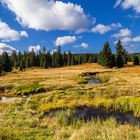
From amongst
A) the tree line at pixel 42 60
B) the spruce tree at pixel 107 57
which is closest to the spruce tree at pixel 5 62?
the tree line at pixel 42 60

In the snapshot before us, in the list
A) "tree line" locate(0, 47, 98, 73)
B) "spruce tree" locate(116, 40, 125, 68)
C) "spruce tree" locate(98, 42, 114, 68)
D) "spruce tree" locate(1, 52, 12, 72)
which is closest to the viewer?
"spruce tree" locate(98, 42, 114, 68)

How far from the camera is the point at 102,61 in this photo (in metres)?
114

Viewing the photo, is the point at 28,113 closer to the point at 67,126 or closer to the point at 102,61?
the point at 67,126

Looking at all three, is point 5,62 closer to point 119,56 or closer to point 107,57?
point 107,57

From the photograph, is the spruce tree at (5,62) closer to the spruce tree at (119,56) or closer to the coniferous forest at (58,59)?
the coniferous forest at (58,59)

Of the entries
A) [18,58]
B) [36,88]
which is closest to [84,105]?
[36,88]

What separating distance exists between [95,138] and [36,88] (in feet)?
103

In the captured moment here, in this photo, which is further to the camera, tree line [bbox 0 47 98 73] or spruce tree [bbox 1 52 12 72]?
tree line [bbox 0 47 98 73]

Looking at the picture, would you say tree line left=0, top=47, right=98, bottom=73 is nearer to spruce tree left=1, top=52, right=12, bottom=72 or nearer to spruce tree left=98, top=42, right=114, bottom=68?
spruce tree left=1, top=52, right=12, bottom=72

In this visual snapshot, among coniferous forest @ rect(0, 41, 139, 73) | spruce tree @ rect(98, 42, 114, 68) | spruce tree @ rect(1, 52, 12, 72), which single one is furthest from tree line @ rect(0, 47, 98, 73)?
spruce tree @ rect(98, 42, 114, 68)

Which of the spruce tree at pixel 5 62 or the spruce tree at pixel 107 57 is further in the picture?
the spruce tree at pixel 5 62

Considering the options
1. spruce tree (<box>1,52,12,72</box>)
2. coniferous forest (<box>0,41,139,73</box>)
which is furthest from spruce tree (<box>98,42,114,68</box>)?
spruce tree (<box>1,52,12,72</box>)

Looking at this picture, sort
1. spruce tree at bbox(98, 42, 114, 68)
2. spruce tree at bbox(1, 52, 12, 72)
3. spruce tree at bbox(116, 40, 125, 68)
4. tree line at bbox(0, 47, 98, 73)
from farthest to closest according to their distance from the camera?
tree line at bbox(0, 47, 98, 73)
spruce tree at bbox(1, 52, 12, 72)
spruce tree at bbox(116, 40, 125, 68)
spruce tree at bbox(98, 42, 114, 68)

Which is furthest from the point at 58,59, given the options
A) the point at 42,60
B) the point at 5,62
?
the point at 5,62
